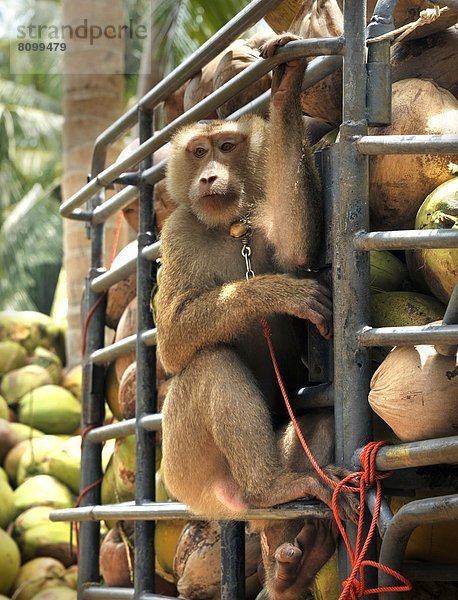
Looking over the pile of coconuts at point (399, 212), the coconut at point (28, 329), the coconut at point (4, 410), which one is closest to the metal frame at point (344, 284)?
the pile of coconuts at point (399, 212)

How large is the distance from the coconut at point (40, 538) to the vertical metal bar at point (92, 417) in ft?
5.37

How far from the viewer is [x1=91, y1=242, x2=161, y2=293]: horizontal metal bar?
455 centimetres

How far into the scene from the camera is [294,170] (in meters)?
3.67

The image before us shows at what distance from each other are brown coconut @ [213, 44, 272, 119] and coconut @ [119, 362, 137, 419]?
50.7 inches

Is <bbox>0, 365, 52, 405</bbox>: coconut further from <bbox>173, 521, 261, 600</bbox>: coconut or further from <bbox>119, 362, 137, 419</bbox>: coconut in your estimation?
<bbox>173, 521, 261, 600</bbox>: coconut

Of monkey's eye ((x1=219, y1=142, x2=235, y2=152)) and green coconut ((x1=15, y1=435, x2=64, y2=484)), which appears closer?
monkey's eye ((x1=219, y1=142, x2=235, y2=152))

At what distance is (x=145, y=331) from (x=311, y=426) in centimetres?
118

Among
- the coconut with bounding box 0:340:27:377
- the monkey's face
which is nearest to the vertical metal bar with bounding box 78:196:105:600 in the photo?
the monkey's face

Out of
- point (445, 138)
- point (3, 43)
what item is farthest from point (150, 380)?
point (3, 43)

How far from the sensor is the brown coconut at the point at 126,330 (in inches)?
206

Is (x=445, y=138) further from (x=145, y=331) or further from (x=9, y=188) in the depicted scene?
(x=9, y=188)

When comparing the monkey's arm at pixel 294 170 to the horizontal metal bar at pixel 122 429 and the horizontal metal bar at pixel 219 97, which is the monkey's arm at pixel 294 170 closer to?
the horizontal metal bar at pixel 219 97

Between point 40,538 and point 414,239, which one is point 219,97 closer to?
point 414,239

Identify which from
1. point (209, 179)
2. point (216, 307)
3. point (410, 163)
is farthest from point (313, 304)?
point (209, 179)
